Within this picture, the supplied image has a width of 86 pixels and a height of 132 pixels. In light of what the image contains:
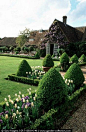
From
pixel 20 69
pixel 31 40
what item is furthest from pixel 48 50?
pixel 20 69

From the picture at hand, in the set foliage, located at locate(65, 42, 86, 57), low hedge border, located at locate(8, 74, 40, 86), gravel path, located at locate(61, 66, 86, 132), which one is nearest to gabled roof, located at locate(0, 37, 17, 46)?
foliage, located at locate(65, 42, 86, 57)

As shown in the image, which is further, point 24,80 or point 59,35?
point 59,35

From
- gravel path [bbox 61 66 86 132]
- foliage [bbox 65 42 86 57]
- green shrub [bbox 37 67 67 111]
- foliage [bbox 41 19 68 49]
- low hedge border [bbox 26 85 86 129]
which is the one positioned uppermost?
foliage [bbox 41 19 68 49]

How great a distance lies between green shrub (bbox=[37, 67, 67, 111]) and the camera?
4.32 metres

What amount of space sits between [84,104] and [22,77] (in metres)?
4.88

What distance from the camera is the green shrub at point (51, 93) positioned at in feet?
14.2

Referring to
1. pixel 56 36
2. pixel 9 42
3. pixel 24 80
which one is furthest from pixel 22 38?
pixel 24 80

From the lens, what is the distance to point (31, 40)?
3962 cm

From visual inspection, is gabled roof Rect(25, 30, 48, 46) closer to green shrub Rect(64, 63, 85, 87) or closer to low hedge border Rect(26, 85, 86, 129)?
green shrub Rect(64, 63, 85, 87)

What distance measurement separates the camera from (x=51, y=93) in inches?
170

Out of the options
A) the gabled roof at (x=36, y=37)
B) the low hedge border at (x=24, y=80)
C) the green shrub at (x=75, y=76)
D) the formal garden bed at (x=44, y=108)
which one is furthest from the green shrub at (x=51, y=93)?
the gabled roof at (x=36, y=37)

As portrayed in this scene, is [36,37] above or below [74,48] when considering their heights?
above

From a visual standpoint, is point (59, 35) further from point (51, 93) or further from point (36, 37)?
point (51, 93)

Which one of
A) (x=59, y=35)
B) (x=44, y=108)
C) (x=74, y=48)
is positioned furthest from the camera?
(x=59, y=35)
